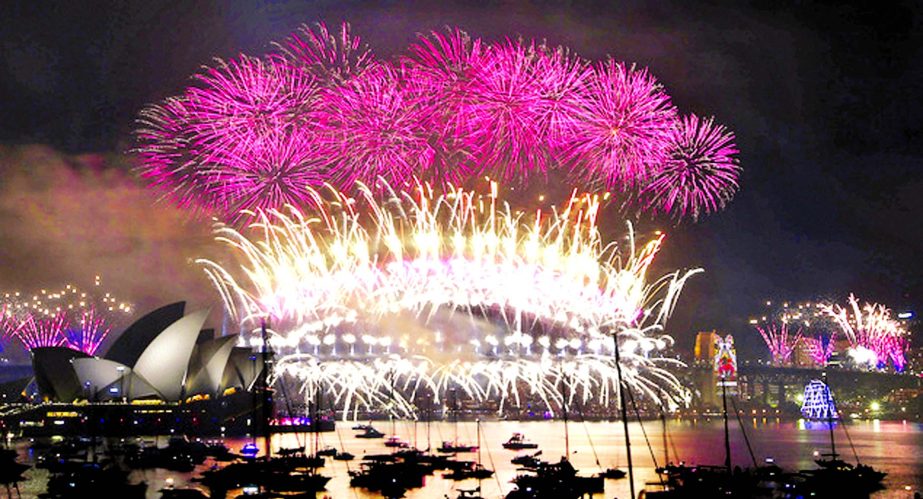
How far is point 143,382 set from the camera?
148 metres

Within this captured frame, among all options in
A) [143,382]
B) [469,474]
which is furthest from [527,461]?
[143,382]

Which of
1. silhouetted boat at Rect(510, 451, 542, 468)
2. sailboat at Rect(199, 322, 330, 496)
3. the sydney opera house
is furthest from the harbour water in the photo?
the sydney opera house

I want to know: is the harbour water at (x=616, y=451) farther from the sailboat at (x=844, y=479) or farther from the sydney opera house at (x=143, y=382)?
the sydney opera house at (x=143, y=382)

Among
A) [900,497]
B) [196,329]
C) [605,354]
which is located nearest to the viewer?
[900,497]

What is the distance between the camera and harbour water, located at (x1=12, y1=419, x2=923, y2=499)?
90.6 meters

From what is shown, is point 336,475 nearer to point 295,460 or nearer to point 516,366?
point 295,460

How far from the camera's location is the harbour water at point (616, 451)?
297ft

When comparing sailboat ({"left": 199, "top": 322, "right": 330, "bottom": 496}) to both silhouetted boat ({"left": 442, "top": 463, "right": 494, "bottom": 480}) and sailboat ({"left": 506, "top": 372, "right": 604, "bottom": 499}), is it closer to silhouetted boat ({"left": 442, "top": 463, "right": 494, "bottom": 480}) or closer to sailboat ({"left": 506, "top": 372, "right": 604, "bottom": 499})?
silhouetted boat ({"left": 442, "top": 463, "right": 494, "bottom": 480})

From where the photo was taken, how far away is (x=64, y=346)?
15325 cm

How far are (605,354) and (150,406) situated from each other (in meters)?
63.9

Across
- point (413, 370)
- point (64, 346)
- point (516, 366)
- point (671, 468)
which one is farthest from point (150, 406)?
point (671, 468)

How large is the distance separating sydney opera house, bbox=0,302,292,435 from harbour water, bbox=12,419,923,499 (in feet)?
26.8

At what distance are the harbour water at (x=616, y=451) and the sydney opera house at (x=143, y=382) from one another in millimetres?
8164

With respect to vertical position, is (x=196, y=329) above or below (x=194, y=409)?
above
